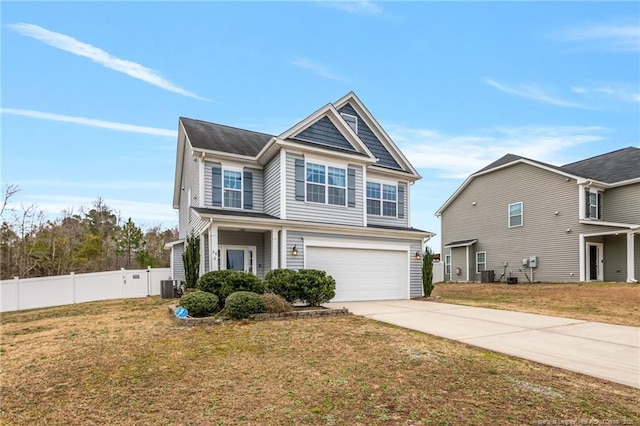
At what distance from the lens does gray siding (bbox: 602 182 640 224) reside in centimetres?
1927

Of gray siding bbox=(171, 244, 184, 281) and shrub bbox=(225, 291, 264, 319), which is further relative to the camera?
gray siding bbox=(171, 244, 184, 281)

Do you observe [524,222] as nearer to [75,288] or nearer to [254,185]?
[254,185]

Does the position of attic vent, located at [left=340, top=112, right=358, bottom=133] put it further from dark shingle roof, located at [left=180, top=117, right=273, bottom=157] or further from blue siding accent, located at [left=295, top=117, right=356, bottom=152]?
dark shingle roof, located at [left=180, top=117, right=273, bottom=157]

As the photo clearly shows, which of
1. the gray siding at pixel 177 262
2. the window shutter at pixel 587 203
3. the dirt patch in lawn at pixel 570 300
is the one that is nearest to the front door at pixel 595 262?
the window shutter at pixel 587 203

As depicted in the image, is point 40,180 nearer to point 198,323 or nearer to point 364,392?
point 198,323

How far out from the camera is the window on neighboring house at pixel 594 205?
1973 centimetres

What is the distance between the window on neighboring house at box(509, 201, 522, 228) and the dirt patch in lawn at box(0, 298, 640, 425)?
18.2 m

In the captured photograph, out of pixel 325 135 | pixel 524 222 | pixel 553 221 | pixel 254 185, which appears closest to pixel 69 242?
pixel 254 185

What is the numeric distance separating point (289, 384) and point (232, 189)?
1097 cm

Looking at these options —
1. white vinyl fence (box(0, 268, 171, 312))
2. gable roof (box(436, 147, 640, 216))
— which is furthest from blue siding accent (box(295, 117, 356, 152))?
gable roof (box(436, 147, 640, 216))

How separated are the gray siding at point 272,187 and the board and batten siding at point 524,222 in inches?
635

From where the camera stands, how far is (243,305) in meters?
8.85

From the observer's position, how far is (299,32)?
1532 cm

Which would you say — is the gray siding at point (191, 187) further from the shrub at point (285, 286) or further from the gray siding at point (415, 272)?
the gray siding at point (415, 272)
